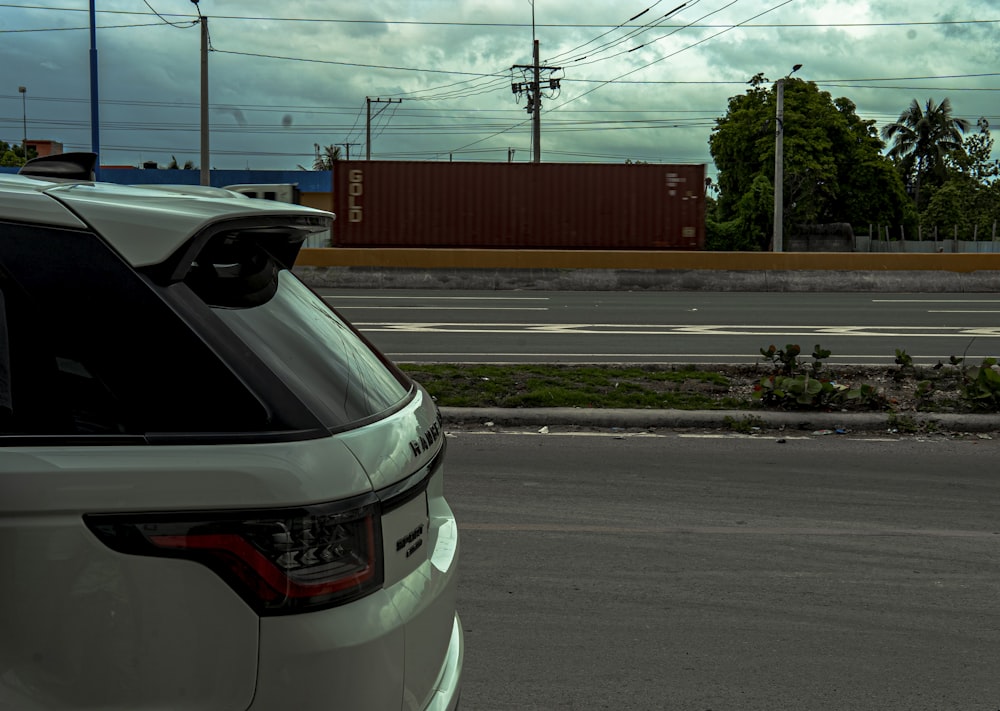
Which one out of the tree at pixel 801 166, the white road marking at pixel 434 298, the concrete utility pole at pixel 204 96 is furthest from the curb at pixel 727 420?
the tree at pixel 801 166

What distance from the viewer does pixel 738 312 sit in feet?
58.4

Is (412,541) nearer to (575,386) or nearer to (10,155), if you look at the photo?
(575,386)

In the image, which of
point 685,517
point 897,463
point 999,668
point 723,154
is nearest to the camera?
point 999,668

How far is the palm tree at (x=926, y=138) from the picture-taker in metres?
88.8

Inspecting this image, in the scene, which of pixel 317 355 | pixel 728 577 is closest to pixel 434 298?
pixel 728 577

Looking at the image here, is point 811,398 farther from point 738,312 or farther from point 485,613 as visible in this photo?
point 738,312

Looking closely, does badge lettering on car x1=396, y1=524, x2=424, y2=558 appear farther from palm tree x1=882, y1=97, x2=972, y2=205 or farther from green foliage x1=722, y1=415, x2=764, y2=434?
palm tree x1=882, y1=97, x2=972, y2=205

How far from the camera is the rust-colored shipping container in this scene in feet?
89.2

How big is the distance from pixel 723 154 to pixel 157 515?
6809 centimetres

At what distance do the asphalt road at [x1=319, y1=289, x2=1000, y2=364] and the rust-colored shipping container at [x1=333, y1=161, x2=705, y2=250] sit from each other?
17.8 feet

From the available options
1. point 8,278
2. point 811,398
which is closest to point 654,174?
point 811,398

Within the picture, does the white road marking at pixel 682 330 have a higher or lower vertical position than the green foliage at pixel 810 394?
higher

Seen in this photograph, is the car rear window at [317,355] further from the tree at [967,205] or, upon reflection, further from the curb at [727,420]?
the tree at [967,205]

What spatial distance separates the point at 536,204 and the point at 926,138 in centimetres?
7243
